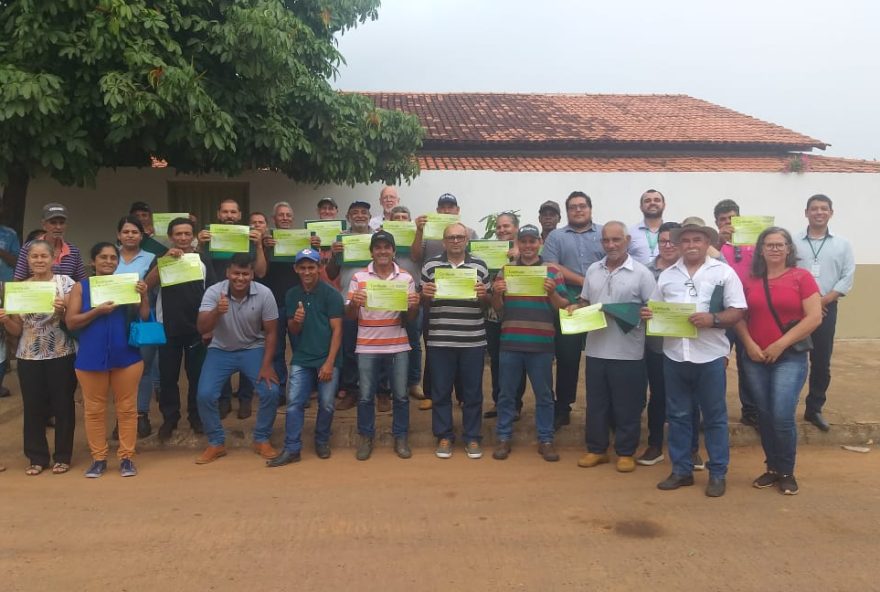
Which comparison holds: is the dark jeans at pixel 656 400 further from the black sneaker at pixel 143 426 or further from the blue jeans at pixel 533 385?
the black sneaker at pixel 143 426

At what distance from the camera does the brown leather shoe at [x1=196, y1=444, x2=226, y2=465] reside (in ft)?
16.3

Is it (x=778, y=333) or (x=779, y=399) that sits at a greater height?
(x=778, y=333)

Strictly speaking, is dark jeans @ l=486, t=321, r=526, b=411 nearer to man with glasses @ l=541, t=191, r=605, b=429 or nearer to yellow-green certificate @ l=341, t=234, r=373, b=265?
man with glasses @ l=541, t=191, r=605, b=429

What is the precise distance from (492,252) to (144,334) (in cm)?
276

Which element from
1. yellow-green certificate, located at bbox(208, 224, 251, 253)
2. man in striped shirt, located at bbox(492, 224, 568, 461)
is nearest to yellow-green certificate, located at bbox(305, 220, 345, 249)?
yellow-green certificate, located at bbox(208, 224, 251, 253)

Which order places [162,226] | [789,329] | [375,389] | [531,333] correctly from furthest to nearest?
[162,226] < [375,389] < [531,333] < [789,329]

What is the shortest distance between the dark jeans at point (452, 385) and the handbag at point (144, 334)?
2055mm

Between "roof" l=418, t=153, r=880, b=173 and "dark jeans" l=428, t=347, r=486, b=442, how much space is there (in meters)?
5.57

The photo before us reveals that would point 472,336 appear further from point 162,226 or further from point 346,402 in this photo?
point 162,226

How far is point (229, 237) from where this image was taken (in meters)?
5.29

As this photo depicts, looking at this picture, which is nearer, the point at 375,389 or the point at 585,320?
the point at 585,320

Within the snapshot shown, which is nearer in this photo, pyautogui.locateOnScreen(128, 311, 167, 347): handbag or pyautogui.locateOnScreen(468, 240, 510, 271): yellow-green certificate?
pyautogui.locateOnScreen(128, 311, 167, 347): handbag

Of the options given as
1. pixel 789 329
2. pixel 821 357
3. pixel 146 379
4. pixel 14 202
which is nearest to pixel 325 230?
pixel 146 379

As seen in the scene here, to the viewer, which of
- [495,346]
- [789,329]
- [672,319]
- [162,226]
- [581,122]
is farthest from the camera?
[581,122]
